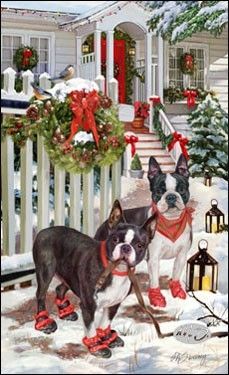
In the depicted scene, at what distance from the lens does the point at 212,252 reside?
2.10m

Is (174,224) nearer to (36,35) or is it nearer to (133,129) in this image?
(133,129)

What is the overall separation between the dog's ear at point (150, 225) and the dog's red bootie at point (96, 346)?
0.26 meters

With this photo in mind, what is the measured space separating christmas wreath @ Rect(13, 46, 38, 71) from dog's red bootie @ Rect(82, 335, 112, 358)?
61 centimetres

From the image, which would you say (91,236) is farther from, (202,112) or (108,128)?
(202,112)

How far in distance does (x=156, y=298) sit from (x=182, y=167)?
30cm

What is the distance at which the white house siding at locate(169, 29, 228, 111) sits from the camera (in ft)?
6.66

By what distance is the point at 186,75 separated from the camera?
206 centimetres

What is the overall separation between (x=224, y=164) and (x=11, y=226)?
1.64ft

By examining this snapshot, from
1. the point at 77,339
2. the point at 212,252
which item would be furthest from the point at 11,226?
the point at 212,252

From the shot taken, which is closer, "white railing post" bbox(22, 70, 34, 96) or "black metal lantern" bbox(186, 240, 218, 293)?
"white railing post" bbox(22, 70, 34, 96)

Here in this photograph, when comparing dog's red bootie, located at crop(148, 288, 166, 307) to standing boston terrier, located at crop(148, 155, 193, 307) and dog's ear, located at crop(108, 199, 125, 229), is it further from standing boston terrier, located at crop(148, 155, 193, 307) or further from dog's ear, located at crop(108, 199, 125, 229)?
dog's ear, located at crop(108, 199, 125, 229)

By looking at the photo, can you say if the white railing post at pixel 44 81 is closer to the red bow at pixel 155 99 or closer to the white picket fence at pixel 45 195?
the white picket fence at pixel 45 195
